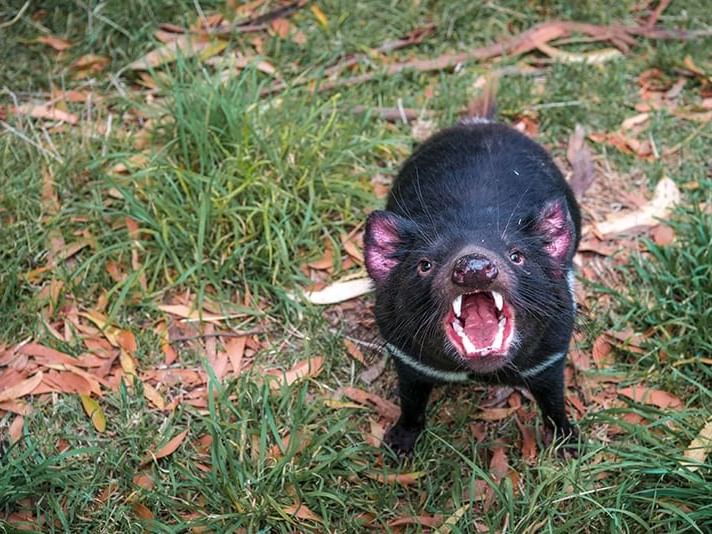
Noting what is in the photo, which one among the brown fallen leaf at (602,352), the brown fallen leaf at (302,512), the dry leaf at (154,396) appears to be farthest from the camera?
the brown fallen leaf at (602,352)

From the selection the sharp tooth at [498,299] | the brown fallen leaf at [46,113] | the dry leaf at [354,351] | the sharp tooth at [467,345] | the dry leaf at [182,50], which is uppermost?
the sharp tooth at [498,299]

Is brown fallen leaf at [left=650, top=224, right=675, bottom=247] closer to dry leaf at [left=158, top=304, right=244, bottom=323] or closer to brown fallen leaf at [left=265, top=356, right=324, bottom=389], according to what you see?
brown fallen leaf at [left=265, top=356, right=324, bottom=389]

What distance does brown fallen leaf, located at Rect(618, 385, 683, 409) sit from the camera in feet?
10.1

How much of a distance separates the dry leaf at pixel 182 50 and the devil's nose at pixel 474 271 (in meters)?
2.27

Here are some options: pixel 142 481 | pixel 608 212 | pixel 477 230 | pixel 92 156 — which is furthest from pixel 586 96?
pixel 142 481

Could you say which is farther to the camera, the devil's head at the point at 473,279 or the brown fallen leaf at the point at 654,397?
the brown fallen leaf at the point at 654,397

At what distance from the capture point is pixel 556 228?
2.57 metres

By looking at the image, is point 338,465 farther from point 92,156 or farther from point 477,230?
point 92,156

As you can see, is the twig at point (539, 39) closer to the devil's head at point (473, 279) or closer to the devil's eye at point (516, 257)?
the devil's head at point (473, 279)

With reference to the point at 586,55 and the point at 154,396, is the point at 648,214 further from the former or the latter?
the point at 154,396

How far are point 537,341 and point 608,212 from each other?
141 cm

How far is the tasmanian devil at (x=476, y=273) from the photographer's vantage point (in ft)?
7.90

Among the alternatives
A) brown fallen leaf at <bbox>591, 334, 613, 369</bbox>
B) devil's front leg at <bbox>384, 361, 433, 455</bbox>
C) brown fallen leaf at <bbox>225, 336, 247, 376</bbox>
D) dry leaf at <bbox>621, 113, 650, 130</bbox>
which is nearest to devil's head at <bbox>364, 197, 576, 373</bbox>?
devil's front leg at <bbox>384, 361, 433, 455</bbox>

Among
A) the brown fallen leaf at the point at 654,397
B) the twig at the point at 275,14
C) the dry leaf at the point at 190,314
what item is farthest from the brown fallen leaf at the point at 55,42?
the brown fallen leaf at the point at 654,397
